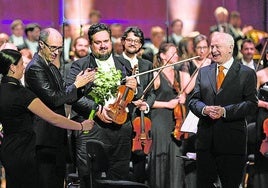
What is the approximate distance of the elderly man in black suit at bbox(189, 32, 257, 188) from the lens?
20.8 feet

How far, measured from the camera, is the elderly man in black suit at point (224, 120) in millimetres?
6332

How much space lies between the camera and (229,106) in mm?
6281

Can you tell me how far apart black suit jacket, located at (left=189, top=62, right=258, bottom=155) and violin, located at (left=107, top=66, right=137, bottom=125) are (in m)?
0.54

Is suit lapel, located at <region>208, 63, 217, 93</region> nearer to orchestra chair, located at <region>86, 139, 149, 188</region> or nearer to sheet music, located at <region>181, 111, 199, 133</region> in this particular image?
sheet music, located at <region>181, 111, 199, 133</region>

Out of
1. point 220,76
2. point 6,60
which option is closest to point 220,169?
point 220,76

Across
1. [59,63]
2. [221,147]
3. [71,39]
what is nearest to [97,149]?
[221,147]

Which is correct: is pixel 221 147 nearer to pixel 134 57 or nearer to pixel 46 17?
pixel 134 57

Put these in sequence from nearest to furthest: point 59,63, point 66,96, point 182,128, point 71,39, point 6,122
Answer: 1. point 6,122
2. point 66,96
3. point 182,128
4. point 59,63
5. point 71,39

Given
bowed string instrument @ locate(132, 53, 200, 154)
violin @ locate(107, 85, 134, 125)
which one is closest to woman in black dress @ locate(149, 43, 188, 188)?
bowed string instrument @ locate(132, 53, 200, 154)

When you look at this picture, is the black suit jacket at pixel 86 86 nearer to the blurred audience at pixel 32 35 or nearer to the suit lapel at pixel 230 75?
the suit lapel at pixel 230 75

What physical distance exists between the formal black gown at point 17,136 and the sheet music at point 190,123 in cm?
191

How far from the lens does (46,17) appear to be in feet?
32.1

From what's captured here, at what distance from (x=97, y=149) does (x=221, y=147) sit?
3.92ft

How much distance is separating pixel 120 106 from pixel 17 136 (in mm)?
1086
